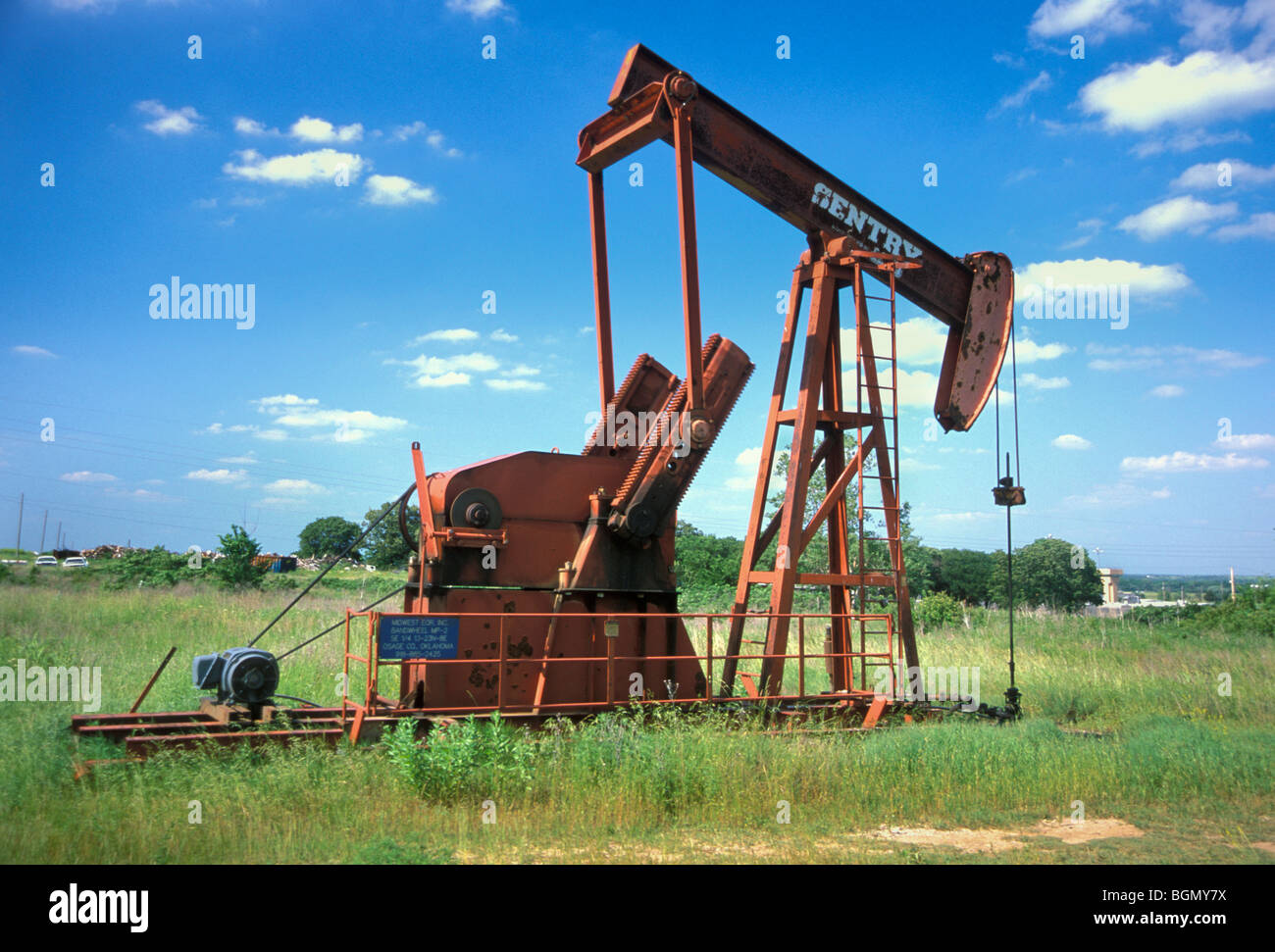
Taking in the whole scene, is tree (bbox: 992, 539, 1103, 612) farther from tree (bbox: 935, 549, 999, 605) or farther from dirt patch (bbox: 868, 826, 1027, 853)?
dirt patch (bbox: 868, 826, 1027, 853)

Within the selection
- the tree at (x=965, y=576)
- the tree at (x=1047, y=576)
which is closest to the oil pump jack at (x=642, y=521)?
the tree at (x=1047, y=576)

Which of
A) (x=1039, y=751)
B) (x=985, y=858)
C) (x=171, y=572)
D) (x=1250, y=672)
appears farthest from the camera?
(x=171, y=572)

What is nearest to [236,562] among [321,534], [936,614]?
[936,614]

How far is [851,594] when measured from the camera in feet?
32.9

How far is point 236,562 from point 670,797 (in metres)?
21.4

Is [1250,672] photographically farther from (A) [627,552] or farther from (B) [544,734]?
(B) [544,734]

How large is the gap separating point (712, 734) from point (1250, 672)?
34.1ft

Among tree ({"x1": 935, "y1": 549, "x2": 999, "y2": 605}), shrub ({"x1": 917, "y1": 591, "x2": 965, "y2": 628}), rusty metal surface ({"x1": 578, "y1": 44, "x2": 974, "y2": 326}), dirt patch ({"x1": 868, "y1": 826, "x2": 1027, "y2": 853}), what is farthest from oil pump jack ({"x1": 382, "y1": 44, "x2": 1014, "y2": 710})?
tree ({"x1": 935, "y1": 549, "x2": 999, "y2": 605})

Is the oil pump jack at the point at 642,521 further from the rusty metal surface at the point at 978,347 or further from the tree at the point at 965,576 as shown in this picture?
the tree at the point at 965,576

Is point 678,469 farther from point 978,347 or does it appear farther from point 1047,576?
point 1047,576

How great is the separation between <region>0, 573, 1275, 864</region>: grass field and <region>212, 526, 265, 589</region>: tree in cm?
1539
